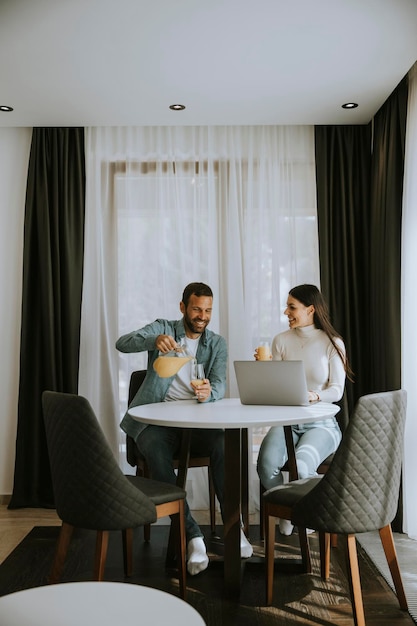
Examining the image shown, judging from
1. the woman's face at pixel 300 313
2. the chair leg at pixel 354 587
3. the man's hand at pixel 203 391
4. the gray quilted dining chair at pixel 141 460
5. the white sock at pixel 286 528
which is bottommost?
the white sock at pixel 286 528

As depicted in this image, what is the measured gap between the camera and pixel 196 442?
131 inches

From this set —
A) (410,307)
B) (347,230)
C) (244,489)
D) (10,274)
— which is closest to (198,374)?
(244,489)

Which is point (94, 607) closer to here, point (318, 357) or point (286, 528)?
point (286, 528)

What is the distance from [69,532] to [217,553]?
1.01 metres

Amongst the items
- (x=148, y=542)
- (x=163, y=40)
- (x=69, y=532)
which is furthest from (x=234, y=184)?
(x=69, y=532)

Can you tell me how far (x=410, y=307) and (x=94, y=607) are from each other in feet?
8.50

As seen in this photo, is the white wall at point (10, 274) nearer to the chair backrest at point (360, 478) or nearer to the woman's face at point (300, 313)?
the woman's face at point (300, 313)

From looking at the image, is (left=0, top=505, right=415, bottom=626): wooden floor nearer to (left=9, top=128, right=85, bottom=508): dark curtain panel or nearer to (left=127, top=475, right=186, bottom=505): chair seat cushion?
(left=127, top=475, right=186, bottom=505): chair seat cushion

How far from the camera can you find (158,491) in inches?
102

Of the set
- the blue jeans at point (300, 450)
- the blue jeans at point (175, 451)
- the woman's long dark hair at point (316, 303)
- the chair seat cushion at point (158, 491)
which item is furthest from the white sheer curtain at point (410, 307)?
the chair seat cushion at point (158, 491)

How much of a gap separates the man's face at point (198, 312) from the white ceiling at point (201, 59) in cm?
122

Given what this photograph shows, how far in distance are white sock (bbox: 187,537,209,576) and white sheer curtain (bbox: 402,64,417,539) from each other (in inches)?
48.0

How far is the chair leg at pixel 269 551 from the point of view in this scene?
8.38ft

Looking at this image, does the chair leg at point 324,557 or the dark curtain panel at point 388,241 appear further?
the dark curtain panel at point 388,241
